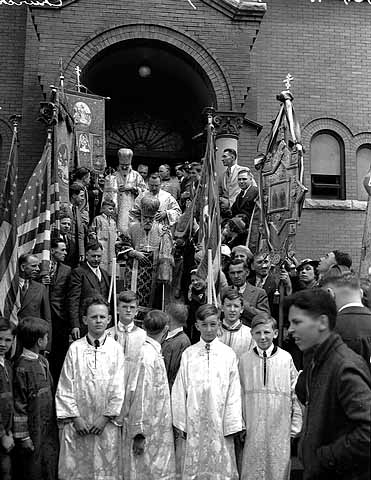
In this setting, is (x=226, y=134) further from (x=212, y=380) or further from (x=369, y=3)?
(x=212, y=380)

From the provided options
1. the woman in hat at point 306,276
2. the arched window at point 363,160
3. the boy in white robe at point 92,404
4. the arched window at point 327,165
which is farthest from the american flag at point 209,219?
the arched window at point 363,160

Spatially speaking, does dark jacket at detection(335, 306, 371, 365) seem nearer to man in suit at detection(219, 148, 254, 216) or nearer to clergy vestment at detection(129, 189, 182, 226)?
clergy vestment at detection(129, 189, 182, 226)

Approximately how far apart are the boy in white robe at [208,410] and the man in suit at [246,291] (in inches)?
43.4

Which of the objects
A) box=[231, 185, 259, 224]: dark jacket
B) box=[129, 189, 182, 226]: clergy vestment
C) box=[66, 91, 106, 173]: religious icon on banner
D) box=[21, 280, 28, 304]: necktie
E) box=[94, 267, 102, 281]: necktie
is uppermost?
box=[66, 91, 106, 173]: religious icon on banner

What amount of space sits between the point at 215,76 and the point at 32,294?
24.5 ft

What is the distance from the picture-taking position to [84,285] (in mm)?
7051

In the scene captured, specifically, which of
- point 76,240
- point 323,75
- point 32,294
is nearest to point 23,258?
point 32,294

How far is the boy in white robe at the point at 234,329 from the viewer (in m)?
6.06

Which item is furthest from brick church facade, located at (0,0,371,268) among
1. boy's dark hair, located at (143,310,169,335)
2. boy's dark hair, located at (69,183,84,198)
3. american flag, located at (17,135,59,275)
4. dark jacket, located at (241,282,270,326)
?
boy's dark hair, located at (143,310,169,335)

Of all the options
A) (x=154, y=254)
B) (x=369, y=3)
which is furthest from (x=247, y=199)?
(x=369, y=3)

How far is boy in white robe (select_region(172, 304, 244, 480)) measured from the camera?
5324mm

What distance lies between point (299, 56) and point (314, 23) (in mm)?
924

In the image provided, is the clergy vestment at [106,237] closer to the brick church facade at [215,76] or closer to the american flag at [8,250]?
the american flag at [8,250]

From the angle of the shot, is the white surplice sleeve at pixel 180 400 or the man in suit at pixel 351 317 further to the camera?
the white surplice sleeve at pixel 180 400
